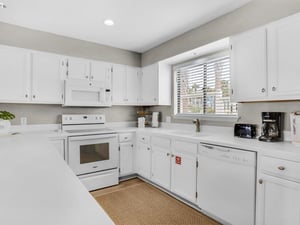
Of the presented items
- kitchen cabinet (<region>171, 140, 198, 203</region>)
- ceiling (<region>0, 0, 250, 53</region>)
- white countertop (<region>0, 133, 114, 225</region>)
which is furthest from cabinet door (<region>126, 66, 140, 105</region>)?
white countertop (<region>0, 133, 114, 225</region>)

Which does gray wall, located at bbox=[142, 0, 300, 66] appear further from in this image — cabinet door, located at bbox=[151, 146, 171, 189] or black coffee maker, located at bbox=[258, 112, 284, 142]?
cabinet door, located at bbox=[151, 146, 171, 189]

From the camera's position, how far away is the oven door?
272cm

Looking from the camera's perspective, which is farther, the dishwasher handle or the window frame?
the window frame

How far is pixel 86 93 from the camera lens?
321 centimetres

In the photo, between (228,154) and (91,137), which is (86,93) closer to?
(91,137)

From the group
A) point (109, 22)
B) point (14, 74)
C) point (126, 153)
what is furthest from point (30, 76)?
point (126, 153)

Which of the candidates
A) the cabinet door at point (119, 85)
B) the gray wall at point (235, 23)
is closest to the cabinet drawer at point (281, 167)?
the gray wall at point (235, 23)

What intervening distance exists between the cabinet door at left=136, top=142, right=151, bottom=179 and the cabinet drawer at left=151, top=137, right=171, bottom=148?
0.20 meters

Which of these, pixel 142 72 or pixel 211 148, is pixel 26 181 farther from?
pixel 142 72

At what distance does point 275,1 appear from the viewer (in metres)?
1.95

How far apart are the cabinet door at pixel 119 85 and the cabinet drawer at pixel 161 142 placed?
1157mm

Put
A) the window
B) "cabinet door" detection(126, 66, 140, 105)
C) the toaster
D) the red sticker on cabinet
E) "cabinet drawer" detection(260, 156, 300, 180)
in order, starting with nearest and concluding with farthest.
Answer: "cabinet drawer" detection(260, 156, 300, 180) → the toaster → the red sticker on cabinet → the window → "cabinet door" detection(126, 66, 140, 105)

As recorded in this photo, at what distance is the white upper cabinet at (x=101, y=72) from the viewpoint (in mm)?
3305

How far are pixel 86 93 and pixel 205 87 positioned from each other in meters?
2.02
